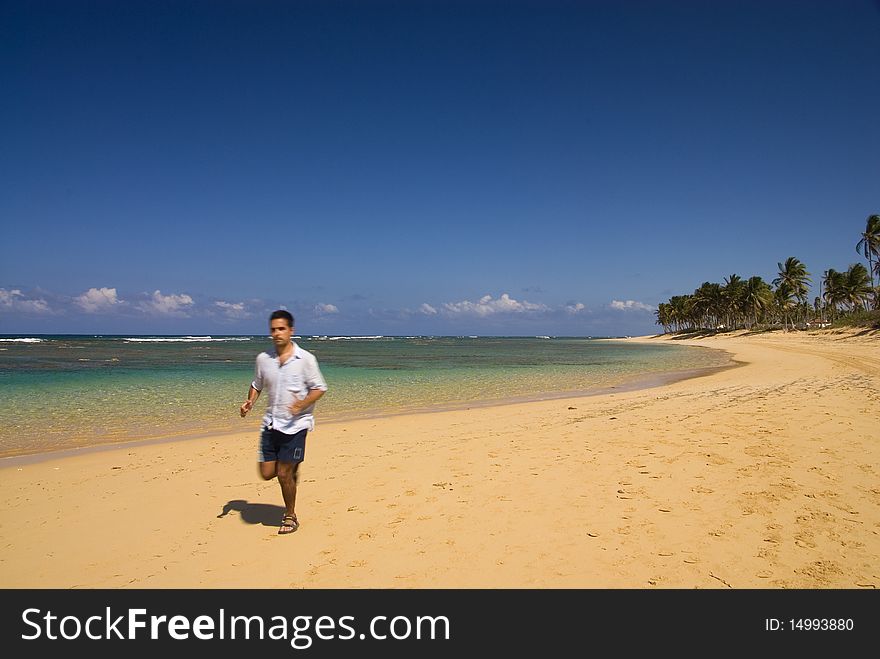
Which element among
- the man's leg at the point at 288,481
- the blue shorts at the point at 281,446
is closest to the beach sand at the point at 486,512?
the man's leg at the point at 288,481

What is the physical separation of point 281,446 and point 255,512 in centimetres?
142

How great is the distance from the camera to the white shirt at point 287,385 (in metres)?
4.42

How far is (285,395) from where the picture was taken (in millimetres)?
4418

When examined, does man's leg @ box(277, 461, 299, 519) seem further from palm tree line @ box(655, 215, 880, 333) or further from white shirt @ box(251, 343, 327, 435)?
palm tree line @ box(655, 215, 880, 333)

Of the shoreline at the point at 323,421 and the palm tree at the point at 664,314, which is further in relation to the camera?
the palm tree at the point at 664,314

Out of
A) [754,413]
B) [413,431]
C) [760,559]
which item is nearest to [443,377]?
[413,431]

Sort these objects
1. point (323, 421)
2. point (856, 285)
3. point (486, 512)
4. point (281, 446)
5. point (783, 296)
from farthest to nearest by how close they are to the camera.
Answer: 1. point (783, 296)
2. point (856, 285)
3. point (323, 421)
4. point (486, 512)
5. point (281, 446)

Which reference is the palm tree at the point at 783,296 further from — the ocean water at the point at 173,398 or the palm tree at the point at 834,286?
the ocean water at the point at 173,398

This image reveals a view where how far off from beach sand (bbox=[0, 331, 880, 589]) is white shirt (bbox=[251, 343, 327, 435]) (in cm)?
117

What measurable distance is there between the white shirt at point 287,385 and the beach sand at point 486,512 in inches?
45.9

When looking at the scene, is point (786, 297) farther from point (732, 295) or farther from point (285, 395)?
point (285, 395)

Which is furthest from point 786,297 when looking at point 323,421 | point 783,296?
point 323,421
